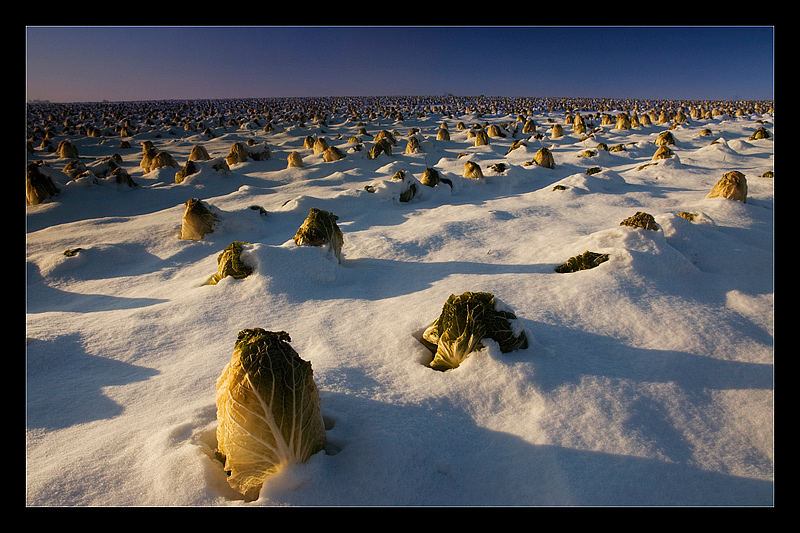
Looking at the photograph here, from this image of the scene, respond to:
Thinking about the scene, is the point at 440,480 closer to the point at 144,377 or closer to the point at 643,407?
the point at 643,407

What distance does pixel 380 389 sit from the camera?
9.13 ft

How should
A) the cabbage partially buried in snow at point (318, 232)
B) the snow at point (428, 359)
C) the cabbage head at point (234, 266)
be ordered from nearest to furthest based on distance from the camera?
the snow at point (428, 359) → the cabbage head at point (234, 266) → the cabbage partially buried in snow at point (318, 232)

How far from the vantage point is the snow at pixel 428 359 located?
6.88 ft

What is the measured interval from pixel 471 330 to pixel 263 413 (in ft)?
5.10

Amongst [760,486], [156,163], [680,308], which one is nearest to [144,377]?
[760,486]

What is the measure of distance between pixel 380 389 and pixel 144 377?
6.12ft

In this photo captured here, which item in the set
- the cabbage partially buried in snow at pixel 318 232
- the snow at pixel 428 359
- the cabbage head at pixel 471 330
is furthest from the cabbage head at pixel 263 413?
the cabbage partially buried in snow at pixel 318 232

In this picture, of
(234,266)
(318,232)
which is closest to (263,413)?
(234,266)

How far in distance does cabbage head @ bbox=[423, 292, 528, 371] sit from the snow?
79 mm

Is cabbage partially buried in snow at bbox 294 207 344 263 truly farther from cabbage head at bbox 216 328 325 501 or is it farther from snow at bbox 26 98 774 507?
cabbage head at bbox 216 328 325 501

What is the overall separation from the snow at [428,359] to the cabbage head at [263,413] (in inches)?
4.5

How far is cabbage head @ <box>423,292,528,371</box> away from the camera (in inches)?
115

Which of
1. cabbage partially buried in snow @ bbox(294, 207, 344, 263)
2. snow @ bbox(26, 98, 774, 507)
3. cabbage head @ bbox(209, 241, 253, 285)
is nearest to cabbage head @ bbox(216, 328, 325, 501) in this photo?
snow @ bbox(26, 98, 774, 507)

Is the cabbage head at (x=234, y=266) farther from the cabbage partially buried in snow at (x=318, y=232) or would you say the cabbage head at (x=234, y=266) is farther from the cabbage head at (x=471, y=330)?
the cabbage head at (x=471, y=330)
